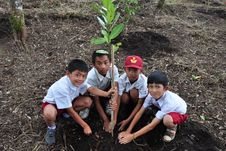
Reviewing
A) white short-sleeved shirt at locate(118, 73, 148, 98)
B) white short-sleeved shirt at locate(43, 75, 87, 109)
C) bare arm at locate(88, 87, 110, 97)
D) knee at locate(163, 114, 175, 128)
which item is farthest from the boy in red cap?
white short-sleeved shirt at locate(43, 75, 87, 109)

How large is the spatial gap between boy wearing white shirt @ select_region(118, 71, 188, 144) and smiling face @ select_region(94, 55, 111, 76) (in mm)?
402

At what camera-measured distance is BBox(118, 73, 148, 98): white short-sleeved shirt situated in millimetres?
3074

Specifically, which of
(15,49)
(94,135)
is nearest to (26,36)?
(15,49)

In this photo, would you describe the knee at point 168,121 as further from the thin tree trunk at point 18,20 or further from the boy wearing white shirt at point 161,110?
the thin tree trunk at point 18,20

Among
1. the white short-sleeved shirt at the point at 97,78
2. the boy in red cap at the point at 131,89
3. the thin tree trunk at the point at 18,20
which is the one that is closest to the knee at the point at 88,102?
the white short-sleeved shirt at the point at 97,78

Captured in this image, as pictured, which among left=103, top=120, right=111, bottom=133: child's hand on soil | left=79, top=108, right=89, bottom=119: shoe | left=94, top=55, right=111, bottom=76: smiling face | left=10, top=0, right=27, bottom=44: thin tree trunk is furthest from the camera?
left=10, top=0, right=27, bottom=44: thin tree trunk

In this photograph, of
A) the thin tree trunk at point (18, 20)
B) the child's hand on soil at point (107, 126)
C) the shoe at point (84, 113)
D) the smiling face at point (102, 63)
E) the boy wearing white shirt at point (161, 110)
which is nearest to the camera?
the boy wearing white shirt at point (161, 110)

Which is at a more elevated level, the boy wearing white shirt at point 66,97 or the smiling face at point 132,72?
the smiling face at point 132,72

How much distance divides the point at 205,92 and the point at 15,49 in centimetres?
255

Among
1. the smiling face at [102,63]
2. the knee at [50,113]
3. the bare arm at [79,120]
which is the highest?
the smiling face at [102,63]

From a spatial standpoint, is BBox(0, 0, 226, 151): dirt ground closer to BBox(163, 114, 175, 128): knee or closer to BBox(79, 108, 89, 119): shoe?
BBox(79, 108, 89, 119): shoe

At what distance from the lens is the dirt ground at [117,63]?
9.82 feet

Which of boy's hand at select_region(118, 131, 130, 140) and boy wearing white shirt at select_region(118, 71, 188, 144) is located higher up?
boy wearing white shirt at select_region(118, 71, 188, 144)

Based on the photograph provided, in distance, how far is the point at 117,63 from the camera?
13.8ft
